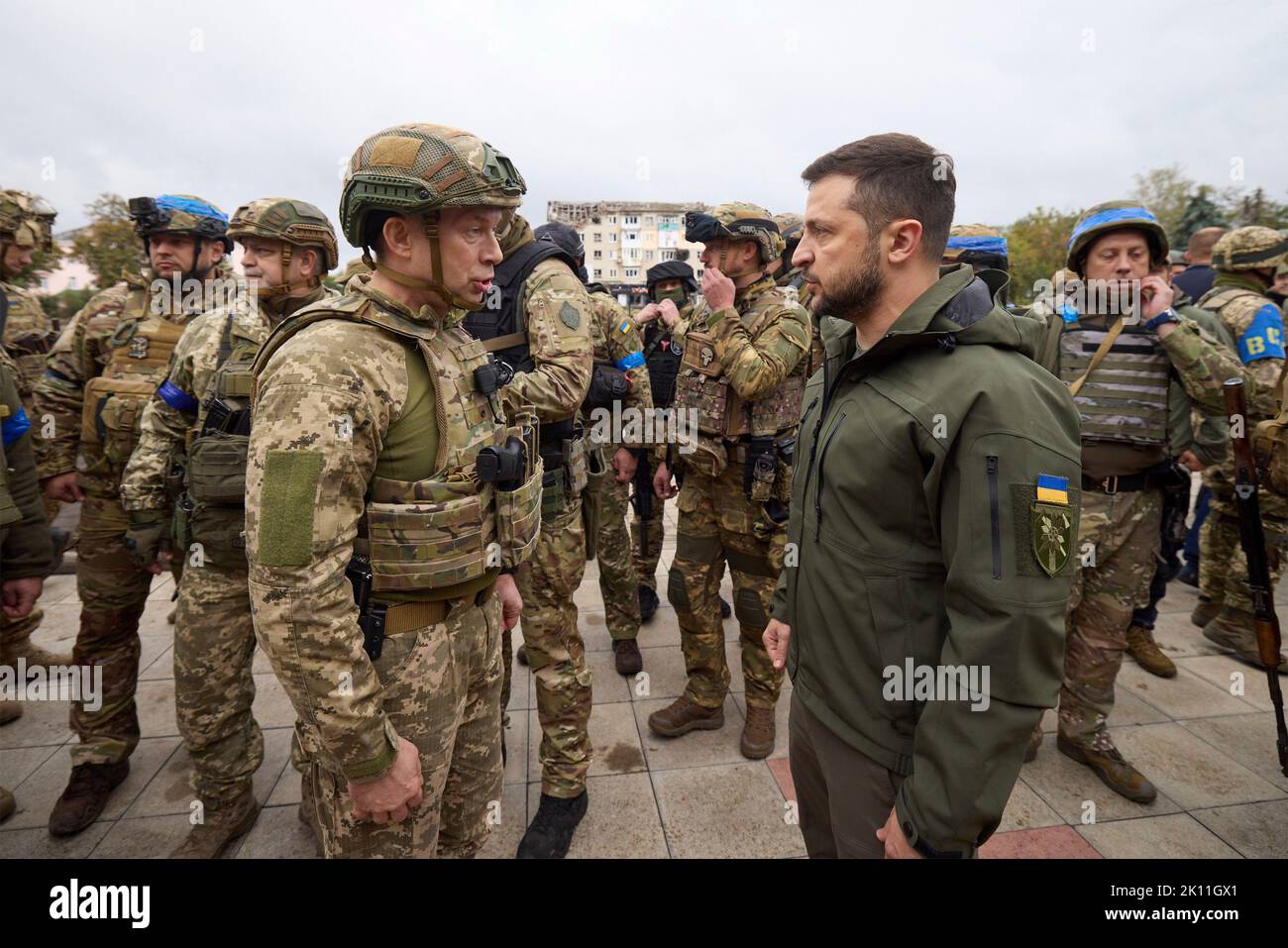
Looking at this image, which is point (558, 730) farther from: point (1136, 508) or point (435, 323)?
point (1136, 508)

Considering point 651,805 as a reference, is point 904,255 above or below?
above

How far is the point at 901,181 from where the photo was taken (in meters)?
1.67

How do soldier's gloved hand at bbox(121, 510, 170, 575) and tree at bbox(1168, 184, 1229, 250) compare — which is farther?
tree at bbox(1168, 184, 1229, 250)

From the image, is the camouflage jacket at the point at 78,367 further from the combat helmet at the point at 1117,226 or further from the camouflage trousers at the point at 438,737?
the combat helmet at the point at 1117,226

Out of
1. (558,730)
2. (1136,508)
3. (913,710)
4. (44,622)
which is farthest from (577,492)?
(44,622)

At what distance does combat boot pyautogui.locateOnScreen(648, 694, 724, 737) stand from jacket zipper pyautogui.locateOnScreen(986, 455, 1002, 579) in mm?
2871

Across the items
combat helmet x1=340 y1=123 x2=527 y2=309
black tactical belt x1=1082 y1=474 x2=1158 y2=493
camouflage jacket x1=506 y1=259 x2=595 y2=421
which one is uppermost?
combat helmet x1=340 y1=123 x2=527 y2=309

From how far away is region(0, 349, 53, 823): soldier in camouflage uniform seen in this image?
2.98m

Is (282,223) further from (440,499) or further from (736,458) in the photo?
(736,458)

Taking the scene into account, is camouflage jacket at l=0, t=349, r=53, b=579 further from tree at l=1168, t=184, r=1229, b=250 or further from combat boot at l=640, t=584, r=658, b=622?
tree at l=1168, t=184, r=1229, b=250

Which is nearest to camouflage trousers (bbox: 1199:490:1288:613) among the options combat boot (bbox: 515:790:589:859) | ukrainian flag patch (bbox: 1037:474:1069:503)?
ukrainian flag patch (bbox: 1037:474:1069:503)

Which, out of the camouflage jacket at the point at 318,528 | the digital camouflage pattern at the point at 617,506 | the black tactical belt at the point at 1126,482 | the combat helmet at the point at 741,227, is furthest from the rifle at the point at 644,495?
the camouflage jacket at the point at 318,528

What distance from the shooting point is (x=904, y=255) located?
1.70 m
